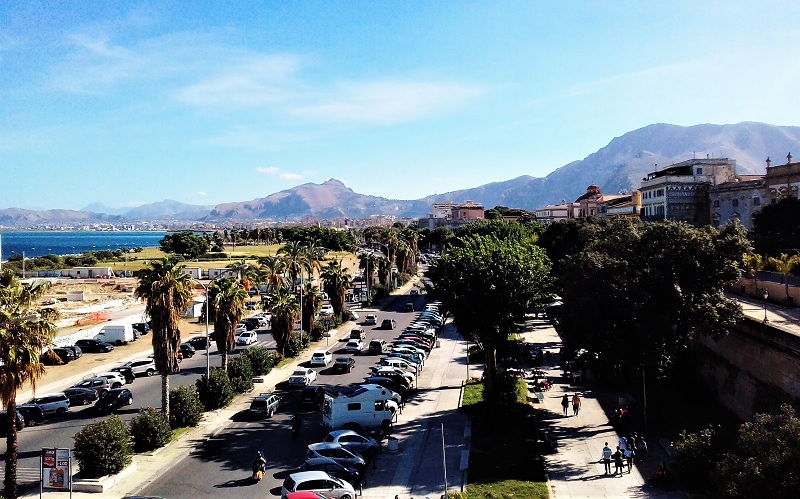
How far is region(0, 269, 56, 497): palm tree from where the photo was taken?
18797 millimetres

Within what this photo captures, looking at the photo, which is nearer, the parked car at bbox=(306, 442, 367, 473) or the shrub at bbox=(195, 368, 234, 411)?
the parked car at bbox=(306, 442, 367, 473)

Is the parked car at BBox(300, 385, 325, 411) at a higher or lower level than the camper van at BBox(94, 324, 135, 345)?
lower

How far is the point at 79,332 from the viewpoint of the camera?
163ft

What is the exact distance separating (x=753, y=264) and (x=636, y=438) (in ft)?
63.6

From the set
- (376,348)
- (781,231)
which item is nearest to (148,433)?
(376,348)

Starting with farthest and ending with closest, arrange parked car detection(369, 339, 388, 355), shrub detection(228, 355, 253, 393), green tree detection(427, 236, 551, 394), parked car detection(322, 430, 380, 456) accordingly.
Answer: parked car detection(369, 339, 388, 355) → shrub detection(228, 355, 253, 393) → green tree detection(427, 236, 551, 394) → parked car detection(322, 430, 380, 456)

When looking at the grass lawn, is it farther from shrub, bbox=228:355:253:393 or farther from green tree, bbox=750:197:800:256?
green tree, bbox=750:197:800:256

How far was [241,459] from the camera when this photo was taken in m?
24.5

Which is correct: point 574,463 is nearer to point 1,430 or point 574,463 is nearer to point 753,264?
point 753,264

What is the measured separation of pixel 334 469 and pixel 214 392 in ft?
39.5

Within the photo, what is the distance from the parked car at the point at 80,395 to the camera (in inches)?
1303

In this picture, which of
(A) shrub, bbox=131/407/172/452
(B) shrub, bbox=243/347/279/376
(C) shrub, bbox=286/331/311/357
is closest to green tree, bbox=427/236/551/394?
(B) shrub, bbox=243/347/279/376

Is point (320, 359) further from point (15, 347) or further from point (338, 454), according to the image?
point (15, 347)

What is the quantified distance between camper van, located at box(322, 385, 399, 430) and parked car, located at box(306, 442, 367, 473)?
4613mm
